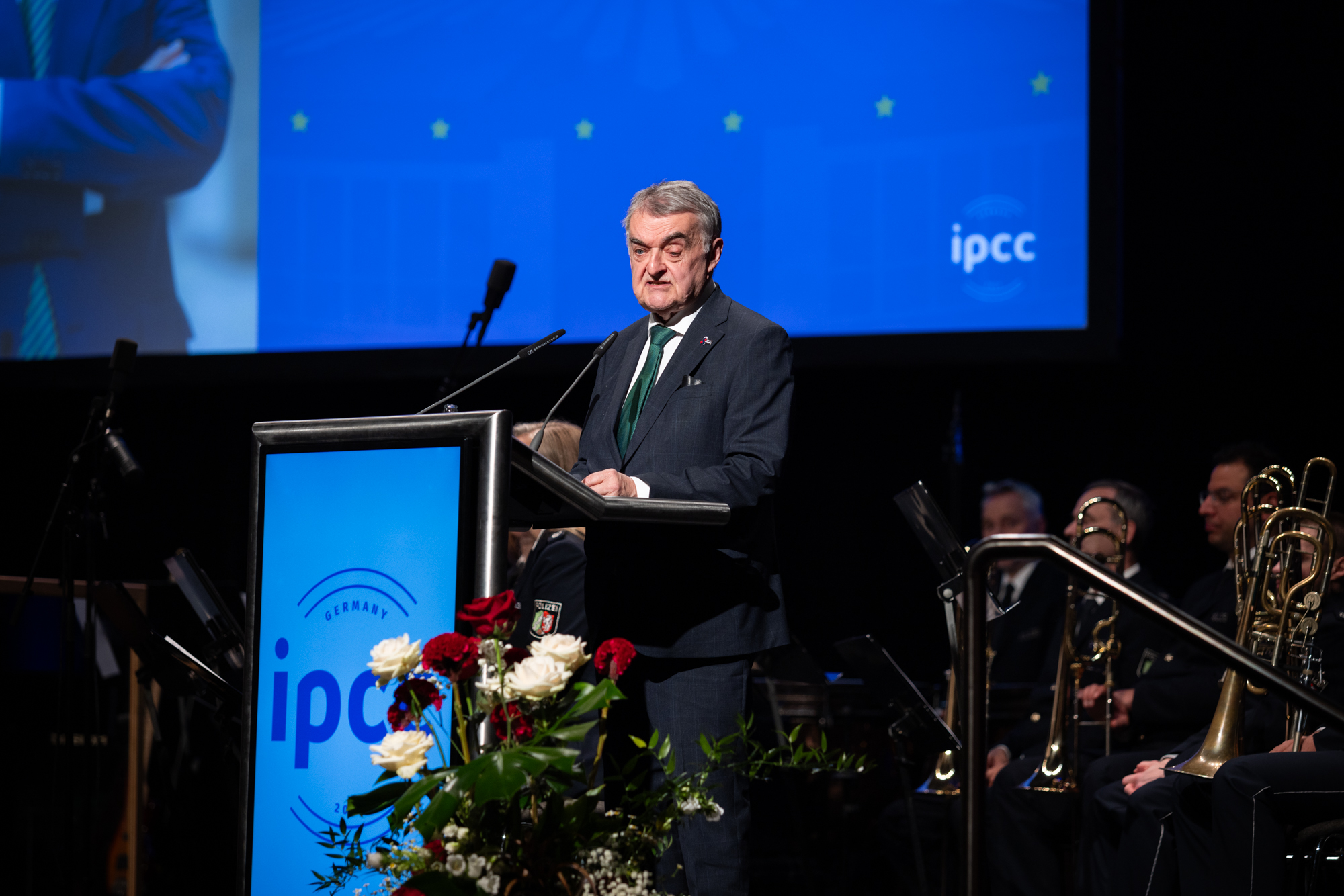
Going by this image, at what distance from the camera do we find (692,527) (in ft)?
7.39

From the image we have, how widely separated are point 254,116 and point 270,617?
371cm

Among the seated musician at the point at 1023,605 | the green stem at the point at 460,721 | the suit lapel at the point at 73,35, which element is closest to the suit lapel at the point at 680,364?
the green stem at the point at 460,721

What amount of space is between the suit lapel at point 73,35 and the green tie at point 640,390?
Result: 3.80 metres

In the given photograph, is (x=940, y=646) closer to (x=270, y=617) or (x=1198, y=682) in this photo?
(x=1198, y=682)

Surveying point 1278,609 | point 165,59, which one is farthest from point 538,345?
point 165,59

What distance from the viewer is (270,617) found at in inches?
72.9

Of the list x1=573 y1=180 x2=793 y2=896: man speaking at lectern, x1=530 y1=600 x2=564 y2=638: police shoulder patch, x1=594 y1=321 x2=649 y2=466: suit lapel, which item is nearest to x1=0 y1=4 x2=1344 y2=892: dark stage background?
x1=530 y1=600 x2=564 y2=638: police shoulder patch

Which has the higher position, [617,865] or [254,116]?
[254,116]

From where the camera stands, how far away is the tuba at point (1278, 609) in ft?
9.78

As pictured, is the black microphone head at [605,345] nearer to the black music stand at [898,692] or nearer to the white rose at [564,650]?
the white rose at [564,650]

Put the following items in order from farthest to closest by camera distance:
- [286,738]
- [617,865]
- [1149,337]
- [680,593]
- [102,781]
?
[1149,337], [102,781], [680,593], [286,738], [617,865]

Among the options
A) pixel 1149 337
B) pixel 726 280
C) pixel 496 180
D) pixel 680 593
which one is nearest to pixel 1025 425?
pixel 1149 337

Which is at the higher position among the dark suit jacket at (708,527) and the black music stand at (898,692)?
the dark suit jacket at (708,527)

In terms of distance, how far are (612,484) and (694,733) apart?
0.51 meters
